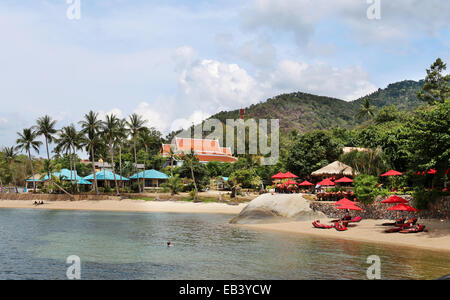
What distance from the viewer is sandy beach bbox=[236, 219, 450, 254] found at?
21344 millimetres

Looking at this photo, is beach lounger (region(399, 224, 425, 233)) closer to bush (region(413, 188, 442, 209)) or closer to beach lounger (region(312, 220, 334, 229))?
bush (region(413, 188, 442, 209))

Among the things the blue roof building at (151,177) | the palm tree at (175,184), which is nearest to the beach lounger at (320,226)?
the palm tree at (175,184)

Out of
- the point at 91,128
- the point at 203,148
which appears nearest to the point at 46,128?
the point at 91,128

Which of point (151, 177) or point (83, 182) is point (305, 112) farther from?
point (83, 182)

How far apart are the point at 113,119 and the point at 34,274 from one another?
4419 cm

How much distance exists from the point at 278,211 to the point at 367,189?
7913 mm

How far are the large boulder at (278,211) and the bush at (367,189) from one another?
149 inches

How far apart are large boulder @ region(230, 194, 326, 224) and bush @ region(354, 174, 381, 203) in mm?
3784

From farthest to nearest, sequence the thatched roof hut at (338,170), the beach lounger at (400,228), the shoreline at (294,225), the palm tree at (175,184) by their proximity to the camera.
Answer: the palm tree at (175,184)
the thatched roof hut at (338,170)
the beach lounger at (400,228)
the shoreline at (294,225)

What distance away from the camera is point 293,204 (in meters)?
32.1

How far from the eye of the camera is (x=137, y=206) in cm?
5050

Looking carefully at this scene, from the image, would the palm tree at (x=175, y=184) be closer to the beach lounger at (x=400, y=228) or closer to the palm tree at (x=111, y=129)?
the palm tree at (x=111, y=129)

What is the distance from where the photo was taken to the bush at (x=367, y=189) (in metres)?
29.2

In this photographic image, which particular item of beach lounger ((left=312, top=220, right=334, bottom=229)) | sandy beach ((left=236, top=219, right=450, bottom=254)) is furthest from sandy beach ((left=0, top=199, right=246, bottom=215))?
beach lounger ((left=312, top=220, right=334, bottom=229))
